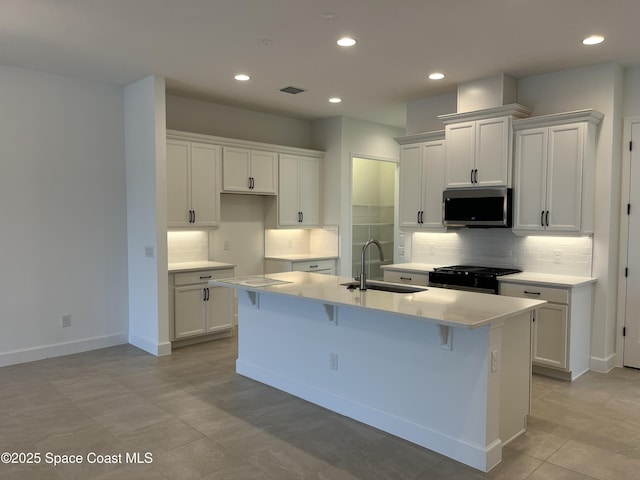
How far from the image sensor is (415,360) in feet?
10.1

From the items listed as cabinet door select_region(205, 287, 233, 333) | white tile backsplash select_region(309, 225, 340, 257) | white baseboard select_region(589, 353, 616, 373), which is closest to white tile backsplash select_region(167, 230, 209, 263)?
cabinet door select_region(205, 287, 233, 333)

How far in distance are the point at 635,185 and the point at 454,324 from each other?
125 inches

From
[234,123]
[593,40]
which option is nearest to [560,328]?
[593,40]

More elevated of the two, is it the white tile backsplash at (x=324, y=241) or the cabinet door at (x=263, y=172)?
the cabinet door at (x=263, y=172)

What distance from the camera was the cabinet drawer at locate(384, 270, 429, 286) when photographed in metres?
5.23

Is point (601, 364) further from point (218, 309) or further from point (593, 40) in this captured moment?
point (218, 309)

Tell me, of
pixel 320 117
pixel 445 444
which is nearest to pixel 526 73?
pixel 320 117

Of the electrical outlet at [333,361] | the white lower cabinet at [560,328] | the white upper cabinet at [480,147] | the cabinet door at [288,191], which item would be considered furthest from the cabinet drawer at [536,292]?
the cabinet door at [288,191]

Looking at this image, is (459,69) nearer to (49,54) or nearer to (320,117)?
(320,117)

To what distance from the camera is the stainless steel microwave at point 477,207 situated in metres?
4.77

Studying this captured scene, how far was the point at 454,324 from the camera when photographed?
2.53m

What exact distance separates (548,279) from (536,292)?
0.21 meters

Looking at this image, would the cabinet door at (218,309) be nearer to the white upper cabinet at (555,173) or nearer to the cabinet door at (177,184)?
the cabinet door at (177,184)

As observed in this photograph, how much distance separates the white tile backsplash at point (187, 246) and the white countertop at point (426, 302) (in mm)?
1960
